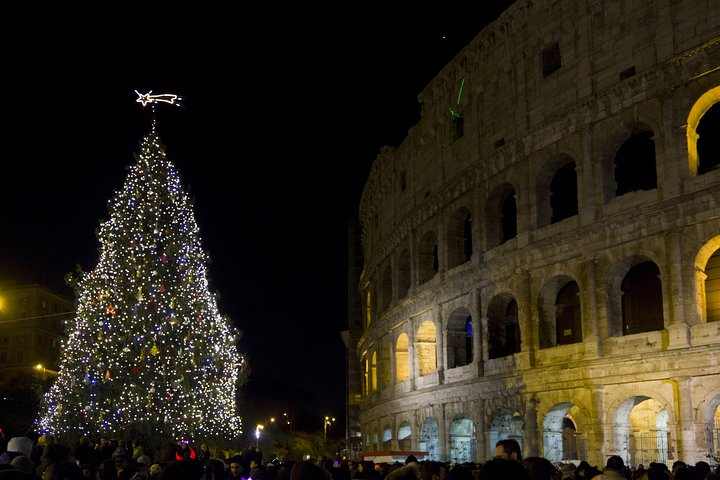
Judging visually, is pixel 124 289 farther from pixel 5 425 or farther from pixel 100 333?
pixel 5 425

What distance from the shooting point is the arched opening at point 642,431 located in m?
23.3

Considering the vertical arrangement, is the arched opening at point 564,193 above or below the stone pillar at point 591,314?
above

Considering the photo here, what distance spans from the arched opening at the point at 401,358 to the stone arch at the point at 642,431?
11717 mm

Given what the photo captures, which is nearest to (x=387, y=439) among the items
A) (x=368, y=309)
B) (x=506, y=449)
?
(x=368, y=309)

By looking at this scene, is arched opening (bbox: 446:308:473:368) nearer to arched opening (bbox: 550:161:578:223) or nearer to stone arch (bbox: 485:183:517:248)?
stone arch (bbox: 485:183:517:248)

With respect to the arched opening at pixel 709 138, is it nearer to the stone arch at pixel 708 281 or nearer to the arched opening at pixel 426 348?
the stone arch at pixel 708 281

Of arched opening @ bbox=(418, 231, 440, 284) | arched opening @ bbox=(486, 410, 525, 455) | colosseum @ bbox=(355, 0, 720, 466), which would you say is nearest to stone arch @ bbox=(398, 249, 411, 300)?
colosseum @ bbox=(355, 0, 720, 466)

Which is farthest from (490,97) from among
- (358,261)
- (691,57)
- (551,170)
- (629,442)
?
(358,261)

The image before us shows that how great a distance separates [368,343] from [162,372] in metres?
17.0

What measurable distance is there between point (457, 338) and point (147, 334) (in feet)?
35.3

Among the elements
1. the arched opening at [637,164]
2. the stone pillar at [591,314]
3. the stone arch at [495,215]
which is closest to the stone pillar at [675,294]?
the stone pillar at [591,314]

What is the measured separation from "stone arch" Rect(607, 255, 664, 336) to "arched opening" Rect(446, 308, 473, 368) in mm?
7136

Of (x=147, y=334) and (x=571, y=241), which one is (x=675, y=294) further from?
(x=147, y=334)

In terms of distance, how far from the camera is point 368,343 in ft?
138
